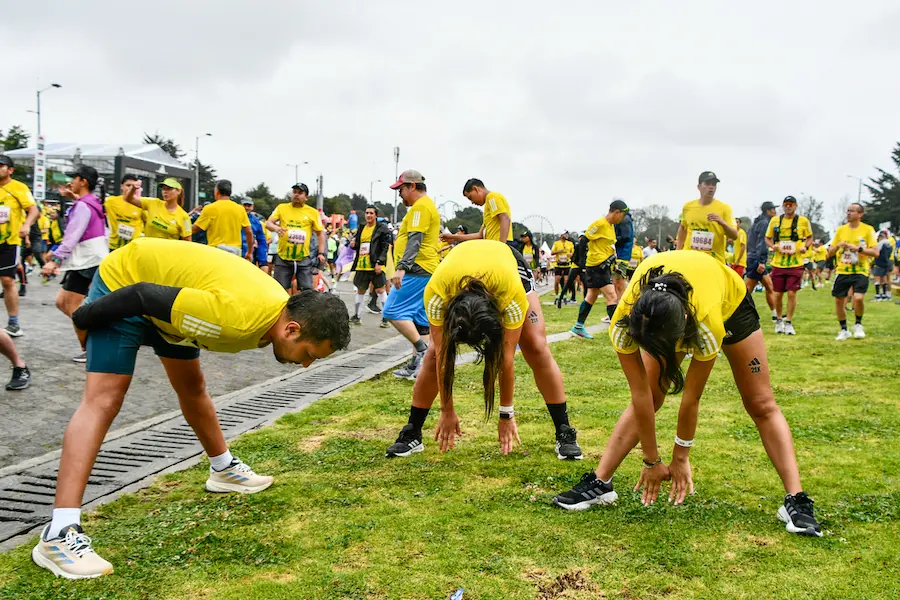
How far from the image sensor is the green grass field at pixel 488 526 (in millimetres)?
2873

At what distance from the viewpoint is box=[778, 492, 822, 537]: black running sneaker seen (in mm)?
3344

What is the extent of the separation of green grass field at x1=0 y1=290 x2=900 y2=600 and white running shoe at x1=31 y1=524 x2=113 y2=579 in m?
0.06

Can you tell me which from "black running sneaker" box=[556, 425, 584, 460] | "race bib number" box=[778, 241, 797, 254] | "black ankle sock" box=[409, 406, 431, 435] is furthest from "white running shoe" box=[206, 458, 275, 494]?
"race bib number" box=[778, 241, 797, 254]

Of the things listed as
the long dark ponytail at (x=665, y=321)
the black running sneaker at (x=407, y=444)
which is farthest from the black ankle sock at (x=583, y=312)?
the long dark ponytail at (x=665, y=321)

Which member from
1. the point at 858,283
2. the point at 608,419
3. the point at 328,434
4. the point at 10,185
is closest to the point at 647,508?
the point at 608,419

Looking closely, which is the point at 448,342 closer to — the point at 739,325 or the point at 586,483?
the point at 586,483

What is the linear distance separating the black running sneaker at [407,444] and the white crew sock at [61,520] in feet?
6.41

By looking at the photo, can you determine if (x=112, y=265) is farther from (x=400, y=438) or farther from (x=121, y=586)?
(x=400, y=438)

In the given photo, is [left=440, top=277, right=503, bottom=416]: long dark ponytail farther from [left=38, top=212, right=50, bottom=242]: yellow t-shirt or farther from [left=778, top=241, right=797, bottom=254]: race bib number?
[left=38, top=212, right=50, bottom=242]: yellow t-shirt

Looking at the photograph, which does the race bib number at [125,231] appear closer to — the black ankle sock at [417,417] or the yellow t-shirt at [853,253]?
the black ankle sock at [417,417]

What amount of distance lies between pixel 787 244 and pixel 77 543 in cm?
1050

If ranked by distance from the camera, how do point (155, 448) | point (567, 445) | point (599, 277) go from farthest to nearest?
point (599, 277), point (155, 448), point (567, 445)

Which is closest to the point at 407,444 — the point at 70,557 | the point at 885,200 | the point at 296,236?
the point at 70,557

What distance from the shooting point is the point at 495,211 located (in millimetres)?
8016
